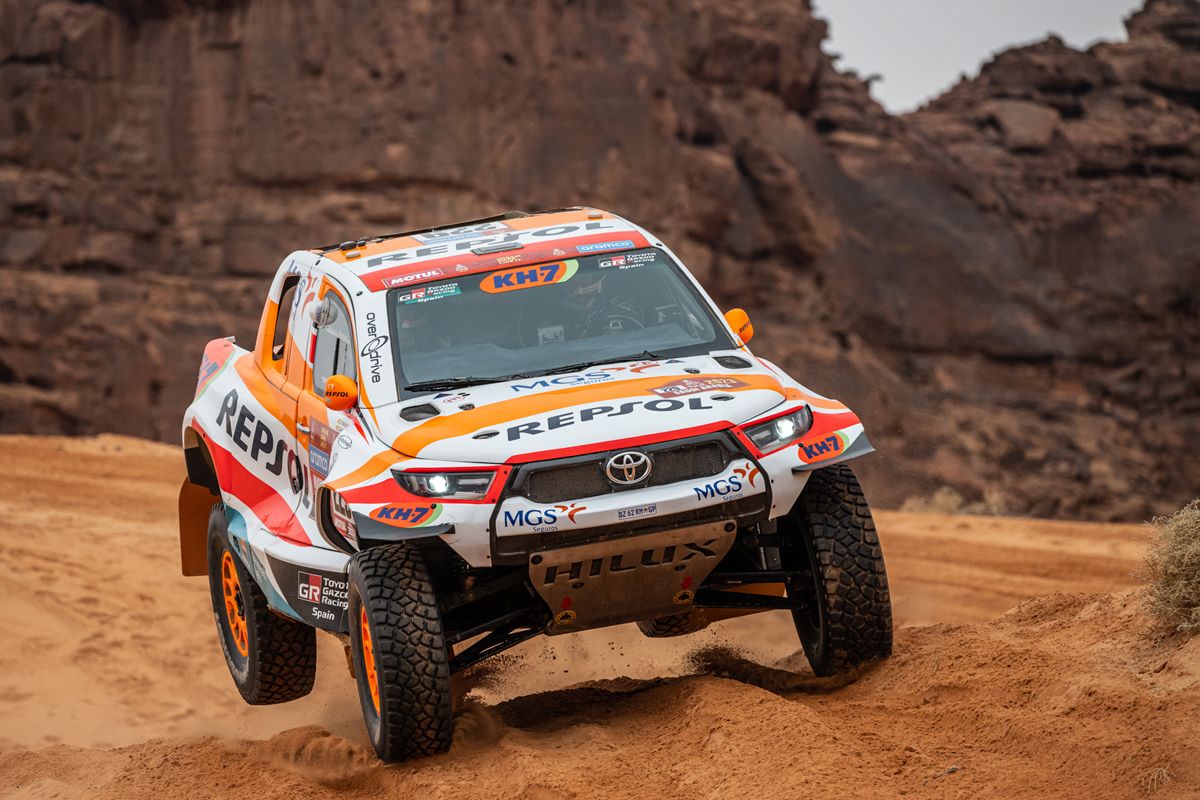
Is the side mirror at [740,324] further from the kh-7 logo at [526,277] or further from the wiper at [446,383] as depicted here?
the wiper at [446,383]

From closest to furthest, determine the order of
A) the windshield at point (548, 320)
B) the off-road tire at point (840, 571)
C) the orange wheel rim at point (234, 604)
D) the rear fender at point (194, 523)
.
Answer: the off-road tire at point (840, 571)
the windshield at point (548, 320)
the orange wheel rim at point (234, 604)
the rear fender at point (194, 523)

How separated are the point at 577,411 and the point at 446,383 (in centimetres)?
77

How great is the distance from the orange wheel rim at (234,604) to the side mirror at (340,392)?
1721 millimetres

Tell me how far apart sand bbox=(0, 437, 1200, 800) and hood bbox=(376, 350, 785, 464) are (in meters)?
1.11

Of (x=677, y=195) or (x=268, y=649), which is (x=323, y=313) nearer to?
(x=268, y=649)

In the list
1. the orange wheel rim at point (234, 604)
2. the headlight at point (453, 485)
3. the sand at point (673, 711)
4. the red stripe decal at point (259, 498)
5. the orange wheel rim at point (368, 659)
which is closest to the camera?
the sand at point (673, 711)

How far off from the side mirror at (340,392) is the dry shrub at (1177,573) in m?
3.25

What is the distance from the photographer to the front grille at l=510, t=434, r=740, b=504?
572 centimetres

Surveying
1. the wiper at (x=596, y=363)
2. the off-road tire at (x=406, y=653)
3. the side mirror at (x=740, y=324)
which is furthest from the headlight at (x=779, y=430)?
the off-road tire at (x=406, y=653)

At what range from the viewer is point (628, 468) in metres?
5.76

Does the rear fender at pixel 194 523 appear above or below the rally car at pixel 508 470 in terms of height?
below

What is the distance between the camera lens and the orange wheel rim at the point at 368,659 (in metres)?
5.89

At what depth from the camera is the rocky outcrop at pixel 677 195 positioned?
91.5ft

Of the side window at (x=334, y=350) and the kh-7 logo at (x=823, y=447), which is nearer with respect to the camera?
the kh-7 logo at (x=823, y=447)
